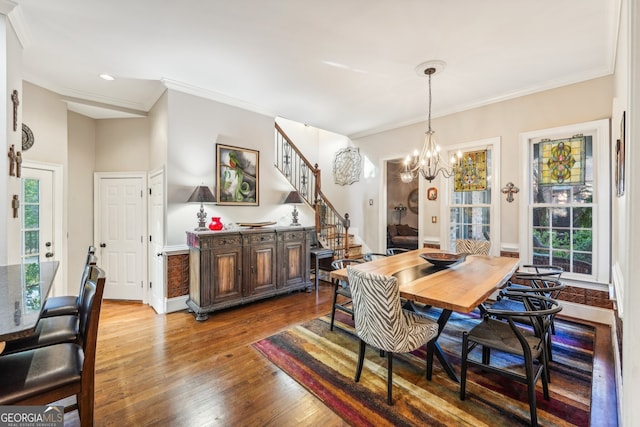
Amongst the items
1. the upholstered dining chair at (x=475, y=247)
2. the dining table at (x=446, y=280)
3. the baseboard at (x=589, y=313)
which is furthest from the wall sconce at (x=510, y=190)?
the baseboard at (x=589, y=313)

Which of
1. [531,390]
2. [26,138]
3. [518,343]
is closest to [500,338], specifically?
[518,343]

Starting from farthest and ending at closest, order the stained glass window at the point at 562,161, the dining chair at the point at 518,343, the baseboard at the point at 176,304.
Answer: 1. the baseboard at the point at 176,304
2. the stained glass window at the point at 562,161
3. the dining chair at the point at 518,343

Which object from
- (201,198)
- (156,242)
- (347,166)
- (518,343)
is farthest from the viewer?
(347,166)

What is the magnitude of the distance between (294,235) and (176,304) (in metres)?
1.88

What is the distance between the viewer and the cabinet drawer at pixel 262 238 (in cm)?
391

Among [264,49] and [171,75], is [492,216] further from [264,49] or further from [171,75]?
[171,75]

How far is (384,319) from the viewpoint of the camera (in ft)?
6.34

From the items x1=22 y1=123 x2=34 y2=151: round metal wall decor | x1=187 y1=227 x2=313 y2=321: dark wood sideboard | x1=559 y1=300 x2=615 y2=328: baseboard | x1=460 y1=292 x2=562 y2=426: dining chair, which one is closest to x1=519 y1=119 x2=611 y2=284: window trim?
x1=559 y1=300 x2=615 y2=328: baseboard

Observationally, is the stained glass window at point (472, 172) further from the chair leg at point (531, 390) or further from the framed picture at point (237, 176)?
the framed picture at point (237, 176)

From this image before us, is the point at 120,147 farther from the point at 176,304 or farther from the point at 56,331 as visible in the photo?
the point at 56,331

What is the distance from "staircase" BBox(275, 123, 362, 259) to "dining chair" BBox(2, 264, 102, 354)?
366cm

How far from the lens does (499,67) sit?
3227 millimetres

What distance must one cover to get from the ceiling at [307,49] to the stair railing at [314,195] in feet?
4.91

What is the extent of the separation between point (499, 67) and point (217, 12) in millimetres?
3093
